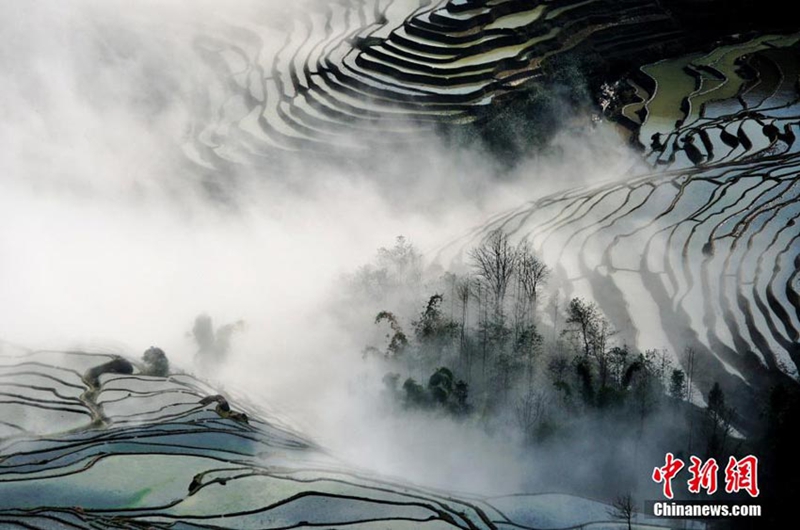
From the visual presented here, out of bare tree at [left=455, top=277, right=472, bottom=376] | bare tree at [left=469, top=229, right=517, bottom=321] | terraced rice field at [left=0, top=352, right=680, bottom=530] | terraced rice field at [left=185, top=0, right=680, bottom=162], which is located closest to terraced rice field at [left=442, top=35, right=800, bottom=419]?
bare tree at [left=469, top=229, right=517, bottom=321]

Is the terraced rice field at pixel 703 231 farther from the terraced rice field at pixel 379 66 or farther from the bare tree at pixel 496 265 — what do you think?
the terraced rice field at pixel 379 66

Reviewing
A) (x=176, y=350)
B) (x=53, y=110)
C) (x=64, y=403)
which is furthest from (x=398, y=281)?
(x=53, y=110)

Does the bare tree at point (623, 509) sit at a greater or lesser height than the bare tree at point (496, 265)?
lesser

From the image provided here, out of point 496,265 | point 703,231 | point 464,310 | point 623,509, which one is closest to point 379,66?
point 496,265

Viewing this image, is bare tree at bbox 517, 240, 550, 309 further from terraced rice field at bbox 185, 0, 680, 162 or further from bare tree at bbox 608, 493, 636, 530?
terraced rice field at bbox 185, 0, 680, 162

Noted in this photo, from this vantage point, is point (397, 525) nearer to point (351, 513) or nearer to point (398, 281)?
point (351, 513)

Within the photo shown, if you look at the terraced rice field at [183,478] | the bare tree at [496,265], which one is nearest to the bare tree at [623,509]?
the terraced rice field at [183,478]
